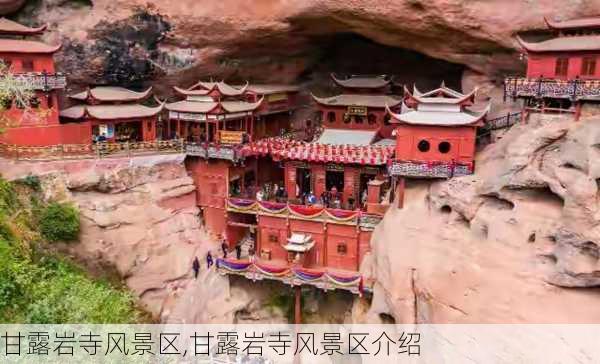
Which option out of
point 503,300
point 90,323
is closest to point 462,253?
point 503,300

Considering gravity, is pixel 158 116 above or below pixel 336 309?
above

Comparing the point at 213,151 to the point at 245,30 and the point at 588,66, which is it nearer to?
the point at 245,30

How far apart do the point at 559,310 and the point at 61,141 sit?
22405mm

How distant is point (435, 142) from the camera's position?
75.0 ft

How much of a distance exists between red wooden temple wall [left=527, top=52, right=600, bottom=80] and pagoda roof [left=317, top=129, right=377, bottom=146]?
29.6 feet

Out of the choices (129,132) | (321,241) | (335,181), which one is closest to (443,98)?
(335,181)

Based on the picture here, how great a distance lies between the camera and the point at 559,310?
1692cm

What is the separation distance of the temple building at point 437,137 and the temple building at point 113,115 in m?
12.9

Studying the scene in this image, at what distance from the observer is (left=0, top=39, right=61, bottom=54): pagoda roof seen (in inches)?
1010

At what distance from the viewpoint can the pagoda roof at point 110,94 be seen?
2802 centimetres

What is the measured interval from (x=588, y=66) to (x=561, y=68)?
999mm

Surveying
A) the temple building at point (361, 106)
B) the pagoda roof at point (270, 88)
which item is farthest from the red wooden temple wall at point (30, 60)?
the temple building at point (361, 106)

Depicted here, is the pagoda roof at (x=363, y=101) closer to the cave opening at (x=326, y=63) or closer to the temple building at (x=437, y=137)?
the cave opening at (x=326, y=63)

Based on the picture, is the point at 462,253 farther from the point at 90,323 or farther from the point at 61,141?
the point at 61,141
